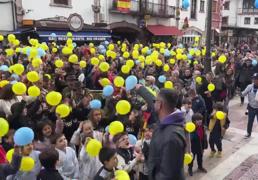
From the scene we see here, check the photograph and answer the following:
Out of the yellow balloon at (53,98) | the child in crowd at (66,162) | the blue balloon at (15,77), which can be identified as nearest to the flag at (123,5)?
the blue balloon at (15,77)

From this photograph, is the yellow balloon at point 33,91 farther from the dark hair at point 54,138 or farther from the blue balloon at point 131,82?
the blue balloon at point 131,82

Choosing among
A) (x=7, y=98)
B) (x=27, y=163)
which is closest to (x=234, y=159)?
(x=7, y=98)

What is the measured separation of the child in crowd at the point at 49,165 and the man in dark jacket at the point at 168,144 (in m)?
1.01

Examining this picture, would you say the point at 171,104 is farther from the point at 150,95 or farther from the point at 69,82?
the point at 69,82

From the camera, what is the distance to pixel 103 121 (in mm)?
5645

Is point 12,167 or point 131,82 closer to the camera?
point 12,167

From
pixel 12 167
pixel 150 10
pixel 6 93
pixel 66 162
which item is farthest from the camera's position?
pixel 150 10

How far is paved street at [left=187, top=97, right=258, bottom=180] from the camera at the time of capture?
6.42m

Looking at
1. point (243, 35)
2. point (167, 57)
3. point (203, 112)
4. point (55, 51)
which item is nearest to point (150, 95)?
point (203, 112)

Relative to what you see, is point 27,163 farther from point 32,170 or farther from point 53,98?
point 53,98

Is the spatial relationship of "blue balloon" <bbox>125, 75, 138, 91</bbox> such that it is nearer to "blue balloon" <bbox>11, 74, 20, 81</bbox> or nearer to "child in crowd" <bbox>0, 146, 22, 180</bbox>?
"blue balloon" <bbox>11, 74, 20, 81</bbox>

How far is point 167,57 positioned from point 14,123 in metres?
7.62

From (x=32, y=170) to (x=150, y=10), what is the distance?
68.8ft

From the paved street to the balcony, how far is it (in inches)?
508
